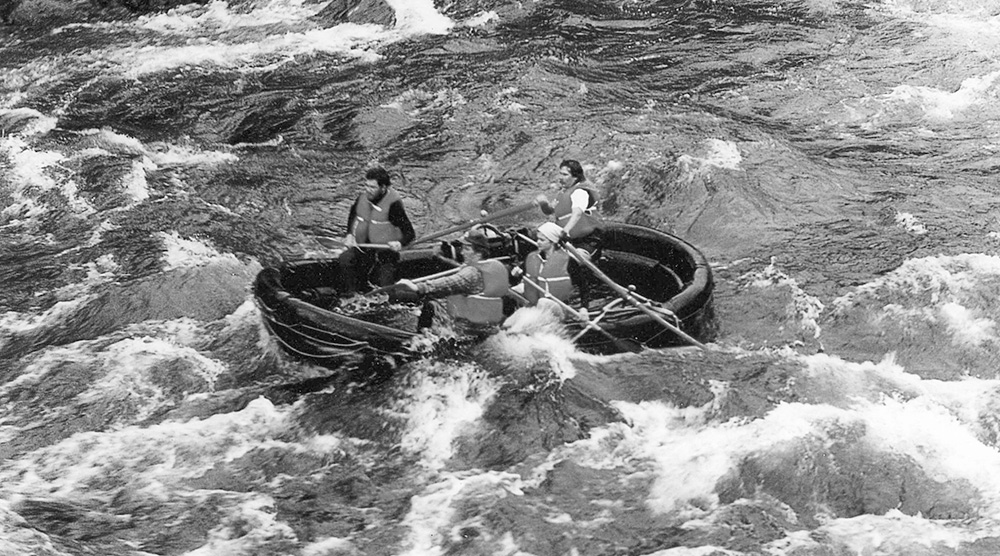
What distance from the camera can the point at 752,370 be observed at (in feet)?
28.3

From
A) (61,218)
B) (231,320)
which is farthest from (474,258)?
(61,218)

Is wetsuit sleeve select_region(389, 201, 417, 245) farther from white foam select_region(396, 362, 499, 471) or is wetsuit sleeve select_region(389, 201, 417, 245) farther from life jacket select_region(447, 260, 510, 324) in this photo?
white foam select_region(396, 362, 499, 471)

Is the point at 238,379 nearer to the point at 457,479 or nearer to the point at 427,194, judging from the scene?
the point at 457,479

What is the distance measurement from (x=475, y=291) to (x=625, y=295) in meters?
1.21

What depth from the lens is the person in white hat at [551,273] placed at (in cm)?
867

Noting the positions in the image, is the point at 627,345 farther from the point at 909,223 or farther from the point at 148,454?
the point at 909,223

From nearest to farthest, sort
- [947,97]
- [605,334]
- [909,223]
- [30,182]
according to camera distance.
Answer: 1. [605,334]
2. [909,223]
3. [30,182]
4. [947,97]

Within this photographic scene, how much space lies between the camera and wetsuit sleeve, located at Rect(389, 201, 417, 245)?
906cm

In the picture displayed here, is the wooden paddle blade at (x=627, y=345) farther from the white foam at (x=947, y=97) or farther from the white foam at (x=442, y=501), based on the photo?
the white foam at (x=947, y=97)

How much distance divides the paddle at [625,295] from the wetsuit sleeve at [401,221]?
1391mm

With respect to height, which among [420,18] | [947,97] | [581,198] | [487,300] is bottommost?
[947,97]

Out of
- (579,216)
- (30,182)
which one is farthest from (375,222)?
(30,182)

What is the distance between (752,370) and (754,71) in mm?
7219

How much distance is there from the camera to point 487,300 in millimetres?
8523
